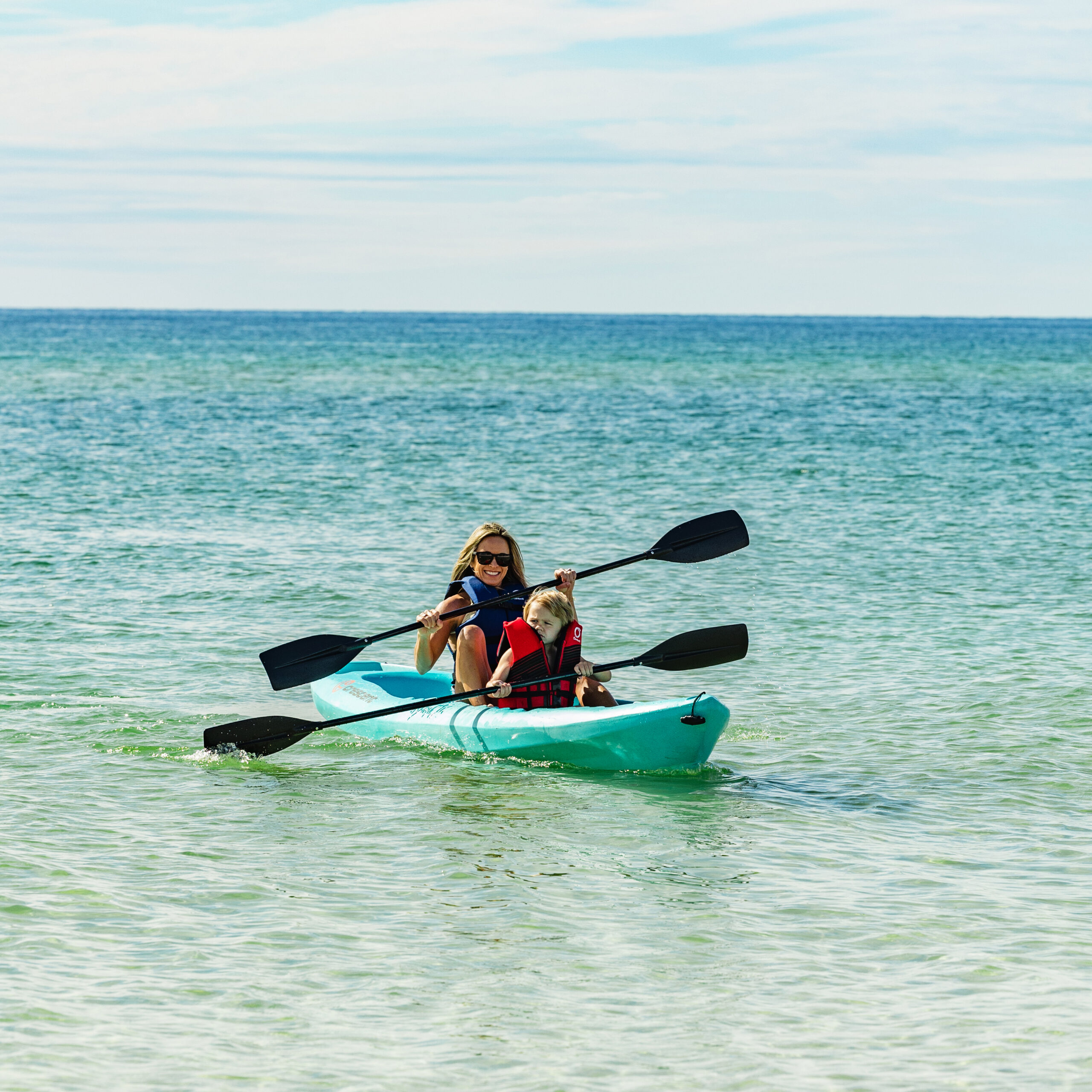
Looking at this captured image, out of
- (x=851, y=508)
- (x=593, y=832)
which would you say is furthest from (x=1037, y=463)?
(x=593, y=832)

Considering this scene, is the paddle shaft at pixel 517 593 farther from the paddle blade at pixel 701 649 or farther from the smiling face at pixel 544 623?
the paddle blade at pixel 701 649

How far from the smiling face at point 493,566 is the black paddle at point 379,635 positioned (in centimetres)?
13

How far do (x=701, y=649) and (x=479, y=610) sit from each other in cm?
131

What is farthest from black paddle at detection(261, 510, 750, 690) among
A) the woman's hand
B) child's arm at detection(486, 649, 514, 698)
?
child's arm at detection(486, 649, 514, 698)

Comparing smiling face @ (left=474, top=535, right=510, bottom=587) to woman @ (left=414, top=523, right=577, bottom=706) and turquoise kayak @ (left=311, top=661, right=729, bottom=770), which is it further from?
turquoise kayak @ (left=311, top=661, right=729, bottom=770)

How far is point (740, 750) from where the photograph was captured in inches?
338

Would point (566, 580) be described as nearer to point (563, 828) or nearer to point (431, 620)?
point (431, 620)

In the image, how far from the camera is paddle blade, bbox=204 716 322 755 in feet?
27.0

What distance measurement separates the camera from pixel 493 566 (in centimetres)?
864

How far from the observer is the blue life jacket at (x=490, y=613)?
28.3 feet

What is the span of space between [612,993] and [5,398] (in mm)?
42069

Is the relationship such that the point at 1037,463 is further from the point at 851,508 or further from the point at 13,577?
Answer: the point at 13,577

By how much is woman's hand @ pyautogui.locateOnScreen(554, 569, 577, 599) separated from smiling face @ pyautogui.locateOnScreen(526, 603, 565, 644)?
18cm

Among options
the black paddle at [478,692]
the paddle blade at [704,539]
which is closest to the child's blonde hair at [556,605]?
the black paddle at [478,692]
